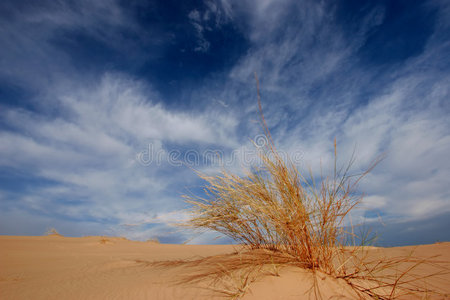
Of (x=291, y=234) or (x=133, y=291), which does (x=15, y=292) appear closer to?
(x=133, y=291)

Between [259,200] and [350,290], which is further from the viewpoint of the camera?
[259,200]

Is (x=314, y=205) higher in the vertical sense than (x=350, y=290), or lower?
higher

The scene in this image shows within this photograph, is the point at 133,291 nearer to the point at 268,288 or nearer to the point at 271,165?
the point at 268,288

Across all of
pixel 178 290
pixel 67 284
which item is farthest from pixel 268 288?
pixel 67 284

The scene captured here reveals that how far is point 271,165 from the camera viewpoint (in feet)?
7.39

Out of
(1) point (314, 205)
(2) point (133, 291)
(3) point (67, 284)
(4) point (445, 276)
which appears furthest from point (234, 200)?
(4) point (445, 276)

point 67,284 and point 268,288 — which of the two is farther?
point 67,284

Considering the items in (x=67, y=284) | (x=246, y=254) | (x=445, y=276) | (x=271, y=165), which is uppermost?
(x=271, y=165)

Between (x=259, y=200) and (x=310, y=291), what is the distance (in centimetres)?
82

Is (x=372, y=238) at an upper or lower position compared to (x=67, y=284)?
upper

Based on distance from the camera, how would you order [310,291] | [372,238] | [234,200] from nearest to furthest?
[310,291]
[372,238]
[234,200]

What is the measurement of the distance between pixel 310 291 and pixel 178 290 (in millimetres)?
1016

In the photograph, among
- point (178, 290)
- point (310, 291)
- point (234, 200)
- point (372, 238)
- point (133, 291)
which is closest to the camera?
point (310, 291)

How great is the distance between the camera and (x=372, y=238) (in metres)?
2.20
